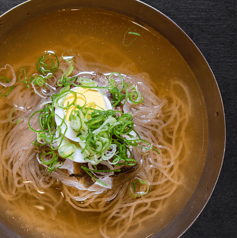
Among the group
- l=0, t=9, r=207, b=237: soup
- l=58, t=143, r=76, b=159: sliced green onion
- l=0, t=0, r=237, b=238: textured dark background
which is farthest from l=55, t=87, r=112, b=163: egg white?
l=0, t=0, r=237, b=238: textured dark background

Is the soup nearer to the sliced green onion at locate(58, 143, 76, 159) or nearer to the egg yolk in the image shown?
the egg yolk

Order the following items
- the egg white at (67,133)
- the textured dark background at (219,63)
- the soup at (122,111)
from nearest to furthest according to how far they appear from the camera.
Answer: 1. the egg white at (67,133)
2. the soup at (122,111)
3. the textured dark background at (219,63)

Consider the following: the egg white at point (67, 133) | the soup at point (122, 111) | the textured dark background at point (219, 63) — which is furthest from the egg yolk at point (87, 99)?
the textured dark background at point (219, 63)

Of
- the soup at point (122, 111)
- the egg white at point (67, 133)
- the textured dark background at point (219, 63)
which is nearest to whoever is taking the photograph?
the egg white at point (67, 133)

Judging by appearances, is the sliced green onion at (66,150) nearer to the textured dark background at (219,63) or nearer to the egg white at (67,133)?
the egg white at (67,133)

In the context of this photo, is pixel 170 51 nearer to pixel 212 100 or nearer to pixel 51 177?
pixel 212 100

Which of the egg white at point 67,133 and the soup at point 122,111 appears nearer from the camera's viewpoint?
the egg white at point 67,133

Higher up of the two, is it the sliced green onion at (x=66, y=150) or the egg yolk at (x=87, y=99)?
the egg yolk at (x=87, y=99)

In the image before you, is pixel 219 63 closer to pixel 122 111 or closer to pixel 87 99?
pixel 122 111
